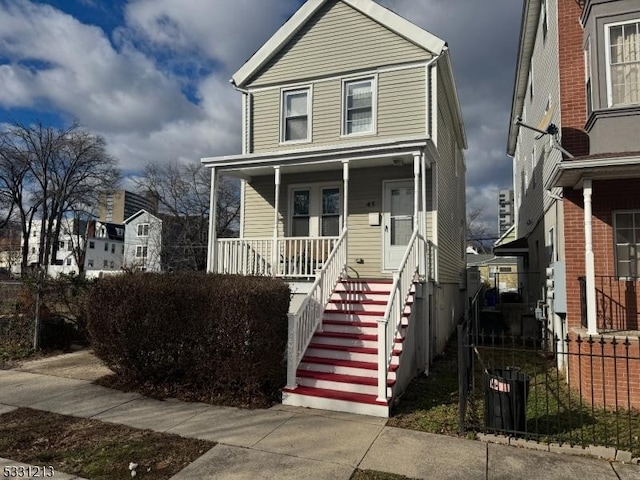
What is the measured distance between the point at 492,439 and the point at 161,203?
36250 mm

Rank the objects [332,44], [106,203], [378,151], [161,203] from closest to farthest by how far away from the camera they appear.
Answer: [378,151] → [332,44] → [161,203] → [106,203]

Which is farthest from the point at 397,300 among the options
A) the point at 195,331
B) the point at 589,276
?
the point at 195,331

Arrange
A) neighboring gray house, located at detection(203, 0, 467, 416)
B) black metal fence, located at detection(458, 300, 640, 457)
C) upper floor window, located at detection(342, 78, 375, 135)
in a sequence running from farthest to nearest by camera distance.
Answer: upper floor window, located at detection(342, 78, 375, 135)
neighboring gray house, located at detection(203, 0, 467, 416)
black metal fence, located at detection(458, 300, 640, 457)

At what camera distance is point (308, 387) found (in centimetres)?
660

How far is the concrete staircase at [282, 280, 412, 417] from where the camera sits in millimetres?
6207

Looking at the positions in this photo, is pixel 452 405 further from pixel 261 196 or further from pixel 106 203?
pixel 106 203

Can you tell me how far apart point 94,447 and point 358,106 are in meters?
9.52

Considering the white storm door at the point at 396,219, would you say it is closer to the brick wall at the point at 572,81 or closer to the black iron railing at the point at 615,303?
the brick wall at the point at 572,81

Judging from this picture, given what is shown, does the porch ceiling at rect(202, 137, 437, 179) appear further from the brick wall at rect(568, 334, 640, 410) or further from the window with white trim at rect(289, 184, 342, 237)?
the brick wall at rect(568, 334, 640, 410)

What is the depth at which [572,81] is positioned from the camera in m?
8.44

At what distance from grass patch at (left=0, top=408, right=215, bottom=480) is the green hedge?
1389mm

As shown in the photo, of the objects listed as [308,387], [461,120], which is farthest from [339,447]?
[461,120]

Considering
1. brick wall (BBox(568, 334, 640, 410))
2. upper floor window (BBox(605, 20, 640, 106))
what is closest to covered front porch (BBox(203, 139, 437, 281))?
upper floor window (BBox(605, 20, 640, 106))

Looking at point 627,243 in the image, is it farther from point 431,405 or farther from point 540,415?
point 431,405
